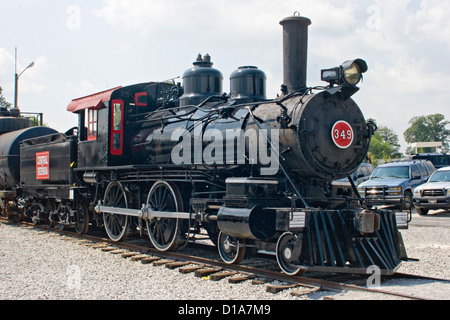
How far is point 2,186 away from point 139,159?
9085 millimetres

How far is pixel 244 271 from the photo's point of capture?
719 cm

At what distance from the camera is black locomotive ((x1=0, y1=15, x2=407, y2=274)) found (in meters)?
6.55

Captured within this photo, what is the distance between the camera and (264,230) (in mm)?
6801

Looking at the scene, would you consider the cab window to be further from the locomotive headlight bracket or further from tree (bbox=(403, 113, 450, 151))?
tree (bbox=(403, 113, 450, 151))

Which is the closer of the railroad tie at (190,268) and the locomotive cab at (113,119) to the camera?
the railroad tie at (190,268)

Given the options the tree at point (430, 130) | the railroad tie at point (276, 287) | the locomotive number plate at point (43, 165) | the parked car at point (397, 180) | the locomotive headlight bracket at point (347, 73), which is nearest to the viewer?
the railroad tie at point (276, 287)

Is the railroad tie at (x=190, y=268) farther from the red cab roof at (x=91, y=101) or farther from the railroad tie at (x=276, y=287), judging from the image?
the red cab roof at (x=91, y=101)

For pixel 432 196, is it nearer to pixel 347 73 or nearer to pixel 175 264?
pixel 347 73

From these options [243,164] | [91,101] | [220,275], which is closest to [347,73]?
[243,164]

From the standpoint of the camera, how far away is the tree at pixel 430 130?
113 meters

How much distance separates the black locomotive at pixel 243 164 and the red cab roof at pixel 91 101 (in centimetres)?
3

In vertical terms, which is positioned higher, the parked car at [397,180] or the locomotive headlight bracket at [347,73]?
the locomotive headlight bracket at [347,73]

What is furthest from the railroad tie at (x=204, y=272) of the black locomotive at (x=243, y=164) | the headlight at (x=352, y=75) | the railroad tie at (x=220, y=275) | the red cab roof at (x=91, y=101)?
the red cab roof at (x=91, y=101)
